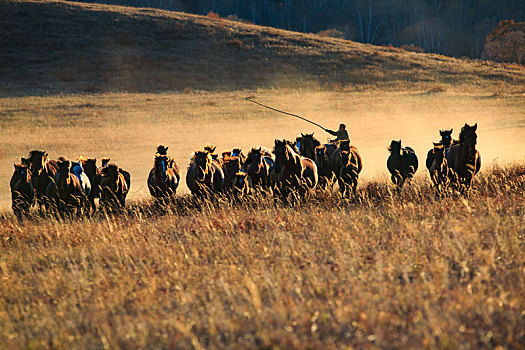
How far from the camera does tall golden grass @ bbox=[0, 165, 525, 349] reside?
194 inches

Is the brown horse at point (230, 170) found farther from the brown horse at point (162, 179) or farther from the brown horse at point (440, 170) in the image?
the brown horse at point (440, 170)

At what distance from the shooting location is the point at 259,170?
12109mm

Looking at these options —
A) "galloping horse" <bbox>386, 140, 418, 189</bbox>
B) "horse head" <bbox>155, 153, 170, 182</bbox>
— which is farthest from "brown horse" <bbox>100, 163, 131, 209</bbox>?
"galloping horse" <bbox>386, 140, 418, 189</bbox>

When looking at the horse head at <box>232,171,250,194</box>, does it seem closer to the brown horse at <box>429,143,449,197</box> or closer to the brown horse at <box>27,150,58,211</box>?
the brown horse at <box>27,150,58,211</box>

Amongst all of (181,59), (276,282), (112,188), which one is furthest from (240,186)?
(181,59)

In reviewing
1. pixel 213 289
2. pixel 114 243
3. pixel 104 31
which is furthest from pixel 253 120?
pixel 104 31

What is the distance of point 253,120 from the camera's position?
32.7m

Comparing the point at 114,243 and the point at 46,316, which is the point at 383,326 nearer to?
the point at 46,316

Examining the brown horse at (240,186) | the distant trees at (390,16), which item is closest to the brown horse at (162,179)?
the brown horse at (240,186)

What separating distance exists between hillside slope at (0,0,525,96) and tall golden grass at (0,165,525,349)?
117 feet

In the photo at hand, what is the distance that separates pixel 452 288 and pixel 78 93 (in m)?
39.4

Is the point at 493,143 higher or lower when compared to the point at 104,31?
lower

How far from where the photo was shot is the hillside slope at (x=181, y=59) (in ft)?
145

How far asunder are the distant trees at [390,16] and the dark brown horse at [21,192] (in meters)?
115
